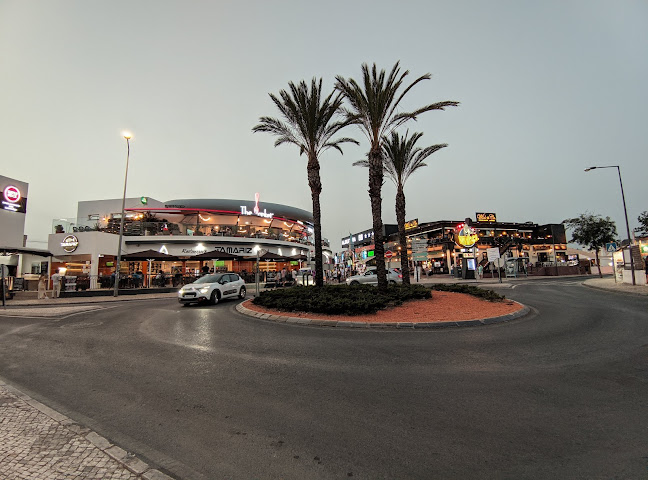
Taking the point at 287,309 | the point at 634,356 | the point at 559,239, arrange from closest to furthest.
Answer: the point at 634,356, the point at 287,309, the point at 559,239

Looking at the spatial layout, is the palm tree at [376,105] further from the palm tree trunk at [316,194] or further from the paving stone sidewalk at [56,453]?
the paving stone sidewalk at [56,453]

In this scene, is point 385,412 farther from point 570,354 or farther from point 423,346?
point 570,354

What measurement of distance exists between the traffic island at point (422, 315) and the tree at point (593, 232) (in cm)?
3477

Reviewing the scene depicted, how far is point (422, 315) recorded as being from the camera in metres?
10.2

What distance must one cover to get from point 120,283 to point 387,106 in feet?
→ 82.2

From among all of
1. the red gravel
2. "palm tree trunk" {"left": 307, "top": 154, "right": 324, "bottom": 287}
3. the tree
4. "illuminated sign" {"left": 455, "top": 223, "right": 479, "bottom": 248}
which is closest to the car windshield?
the red gravel

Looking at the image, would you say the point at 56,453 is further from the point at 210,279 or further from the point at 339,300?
the point at 210,279

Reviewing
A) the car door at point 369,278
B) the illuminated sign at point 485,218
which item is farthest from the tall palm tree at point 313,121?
the illuminated sign at point 485,218

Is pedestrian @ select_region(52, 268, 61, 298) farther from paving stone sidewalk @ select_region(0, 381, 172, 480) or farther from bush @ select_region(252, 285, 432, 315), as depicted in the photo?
paving stone sidewalk @ select_region(0, 381, 172, 480)

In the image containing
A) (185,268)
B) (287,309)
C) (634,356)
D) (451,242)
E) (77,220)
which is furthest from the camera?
(451,242)

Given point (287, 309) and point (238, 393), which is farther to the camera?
point (287, 309)

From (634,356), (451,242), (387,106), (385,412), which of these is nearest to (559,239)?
(451,242)

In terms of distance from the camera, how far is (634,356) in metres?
5.82

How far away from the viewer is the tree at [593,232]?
3644 cm
